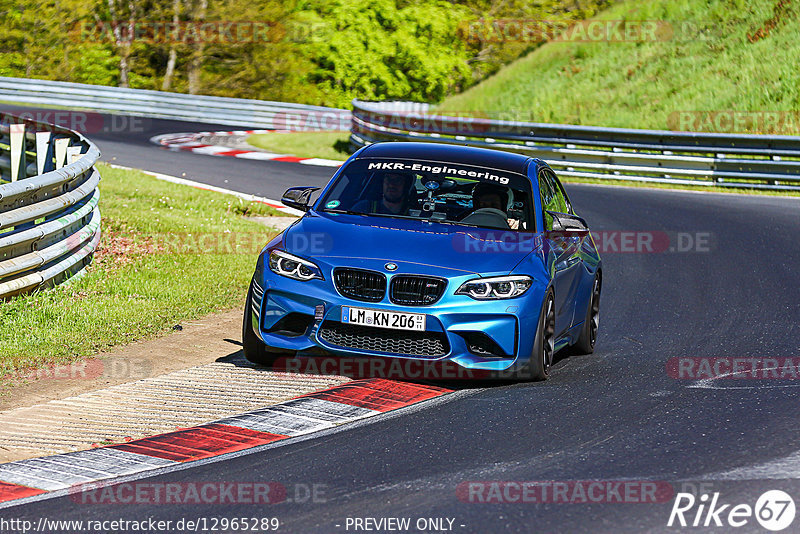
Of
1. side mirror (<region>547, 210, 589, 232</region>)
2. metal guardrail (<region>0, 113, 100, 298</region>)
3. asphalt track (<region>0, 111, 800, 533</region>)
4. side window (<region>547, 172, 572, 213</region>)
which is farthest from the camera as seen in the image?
side window (<region>547, 172, 572, 213</region>)

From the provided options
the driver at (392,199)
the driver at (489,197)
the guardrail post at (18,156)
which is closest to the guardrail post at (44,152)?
the guardrail post at (18,156)

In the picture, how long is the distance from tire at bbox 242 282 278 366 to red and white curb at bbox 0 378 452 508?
734 mm

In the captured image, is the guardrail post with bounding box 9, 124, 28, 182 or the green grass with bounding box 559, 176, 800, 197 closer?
the guardrail post with bounding box 9, 124, 28, 182

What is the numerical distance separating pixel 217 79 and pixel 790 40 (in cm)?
3443

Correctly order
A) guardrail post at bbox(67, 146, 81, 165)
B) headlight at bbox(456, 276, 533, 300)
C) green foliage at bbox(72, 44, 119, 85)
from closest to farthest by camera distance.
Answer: headlight at bbox(456, 276, 533, 300), guardrail post at bbox(67, 146, 81, 165), green foliage at bbox(72, 44, 119, 85)

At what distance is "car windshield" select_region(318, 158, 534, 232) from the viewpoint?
28.8 ft

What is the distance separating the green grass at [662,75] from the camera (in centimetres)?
3064

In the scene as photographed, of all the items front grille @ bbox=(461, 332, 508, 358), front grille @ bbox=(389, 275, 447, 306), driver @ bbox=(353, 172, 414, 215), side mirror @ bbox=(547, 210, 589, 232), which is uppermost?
driver @ bbox=(353, 172, 414, 215)

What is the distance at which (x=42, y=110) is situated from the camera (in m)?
35.4

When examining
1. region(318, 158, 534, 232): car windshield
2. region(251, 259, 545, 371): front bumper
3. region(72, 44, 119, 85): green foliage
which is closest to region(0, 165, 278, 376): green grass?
region(251, 259, 545, 371): front bumper

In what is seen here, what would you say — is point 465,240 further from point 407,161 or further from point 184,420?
point 184,420

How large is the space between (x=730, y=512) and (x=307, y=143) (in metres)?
26.3

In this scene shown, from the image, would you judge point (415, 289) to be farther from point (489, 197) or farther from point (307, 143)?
point (307, 143)

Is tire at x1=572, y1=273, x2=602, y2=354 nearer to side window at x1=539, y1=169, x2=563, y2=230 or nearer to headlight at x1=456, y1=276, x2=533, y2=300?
side window at x1=539, y1=169, x2=563, y2=230
